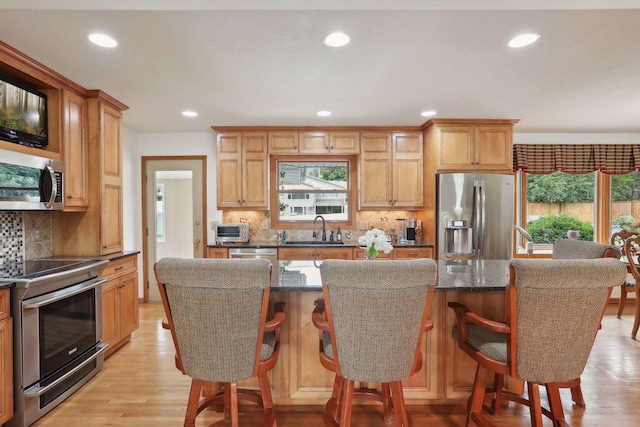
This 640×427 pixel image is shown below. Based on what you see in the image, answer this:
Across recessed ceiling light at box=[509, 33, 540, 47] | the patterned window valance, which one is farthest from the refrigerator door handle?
recessed ceiling light at box=[509, 33, 540, 47]

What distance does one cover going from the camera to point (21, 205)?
2373 millimetres

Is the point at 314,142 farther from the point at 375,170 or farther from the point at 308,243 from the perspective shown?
the point at 308,243

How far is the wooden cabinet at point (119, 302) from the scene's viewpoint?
9.68 ft

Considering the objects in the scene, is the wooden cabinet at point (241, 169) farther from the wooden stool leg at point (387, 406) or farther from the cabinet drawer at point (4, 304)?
the wooden stool leg at point (387, 406)

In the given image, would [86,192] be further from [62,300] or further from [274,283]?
[274,283]

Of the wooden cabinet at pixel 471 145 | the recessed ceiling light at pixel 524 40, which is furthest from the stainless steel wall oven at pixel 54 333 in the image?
the wooden cabinet at pixel 471 145

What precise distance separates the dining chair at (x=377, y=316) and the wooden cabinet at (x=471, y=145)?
3.04 meters

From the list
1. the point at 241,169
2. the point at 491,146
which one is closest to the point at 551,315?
A: the point at 491,146

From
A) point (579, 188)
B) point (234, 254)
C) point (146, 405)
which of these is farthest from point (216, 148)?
point (579, 188)

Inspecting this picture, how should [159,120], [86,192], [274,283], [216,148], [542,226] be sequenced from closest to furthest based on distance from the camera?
[274,283], [86,192], [159,120], [216,148], [542,226]

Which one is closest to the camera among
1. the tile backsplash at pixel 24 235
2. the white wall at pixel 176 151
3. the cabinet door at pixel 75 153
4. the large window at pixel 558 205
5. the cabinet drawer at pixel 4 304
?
the cabinet drawer at pixel 4 304

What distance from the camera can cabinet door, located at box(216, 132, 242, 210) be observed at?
4492 mm

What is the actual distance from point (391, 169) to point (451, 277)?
2.65m

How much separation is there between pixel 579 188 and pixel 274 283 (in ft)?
17.4
